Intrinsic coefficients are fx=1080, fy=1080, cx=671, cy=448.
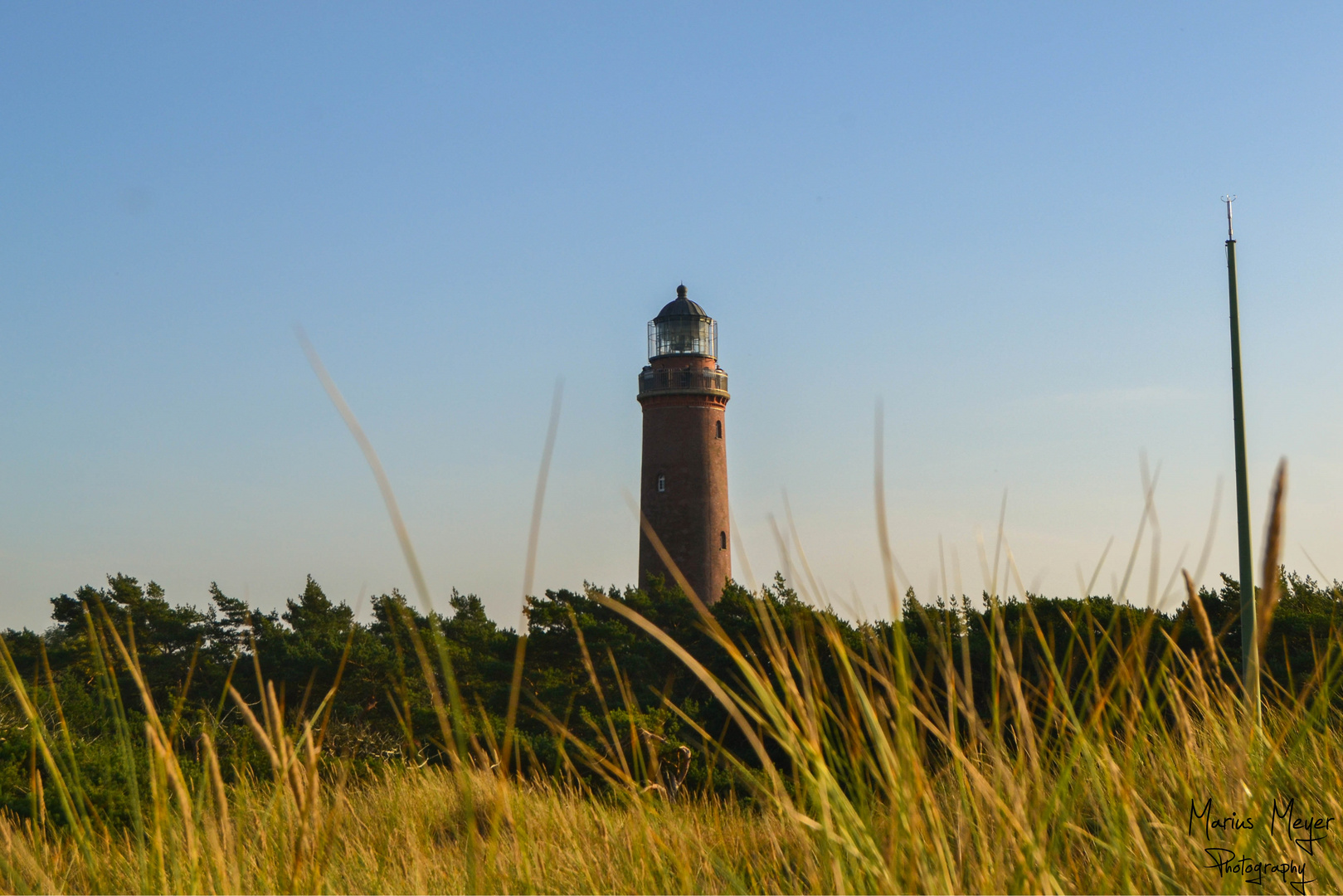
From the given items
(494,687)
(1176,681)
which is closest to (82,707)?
(494,687)

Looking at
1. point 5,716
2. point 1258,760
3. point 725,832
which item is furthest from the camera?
point 5,716

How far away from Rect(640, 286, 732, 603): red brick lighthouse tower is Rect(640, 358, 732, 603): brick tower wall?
2cm

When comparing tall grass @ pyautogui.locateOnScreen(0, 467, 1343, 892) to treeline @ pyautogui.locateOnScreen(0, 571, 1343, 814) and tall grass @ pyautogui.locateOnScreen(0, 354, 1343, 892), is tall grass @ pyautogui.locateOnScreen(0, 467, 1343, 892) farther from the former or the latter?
treeline @ pyautogui.locateOnScreen(0, 571, 1343, 814)

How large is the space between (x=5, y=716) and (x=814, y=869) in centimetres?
1481

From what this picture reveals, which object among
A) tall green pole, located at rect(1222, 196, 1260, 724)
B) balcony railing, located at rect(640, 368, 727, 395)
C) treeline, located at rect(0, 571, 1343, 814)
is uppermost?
balcony railing, located at rect(640, 368, 727, 395)

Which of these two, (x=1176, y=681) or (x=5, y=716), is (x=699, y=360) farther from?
(x=1176, y=681)

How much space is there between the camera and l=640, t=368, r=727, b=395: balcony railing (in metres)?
31.6

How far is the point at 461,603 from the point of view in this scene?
107 ft

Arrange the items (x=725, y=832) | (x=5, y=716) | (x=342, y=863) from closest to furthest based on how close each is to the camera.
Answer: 1. (x=342, y=863)
2. (x=725, y=832)
3. (x=5, y=716)

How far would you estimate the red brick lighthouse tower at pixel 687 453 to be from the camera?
3053cm

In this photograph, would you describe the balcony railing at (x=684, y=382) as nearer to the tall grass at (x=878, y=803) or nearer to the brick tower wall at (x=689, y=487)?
the brick tower wall at (x=689, y=487)

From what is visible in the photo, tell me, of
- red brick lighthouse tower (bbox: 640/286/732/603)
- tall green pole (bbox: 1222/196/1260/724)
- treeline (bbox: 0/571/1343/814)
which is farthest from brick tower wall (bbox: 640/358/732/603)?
tall green pole (bbox: 1222/196/1260/724)
